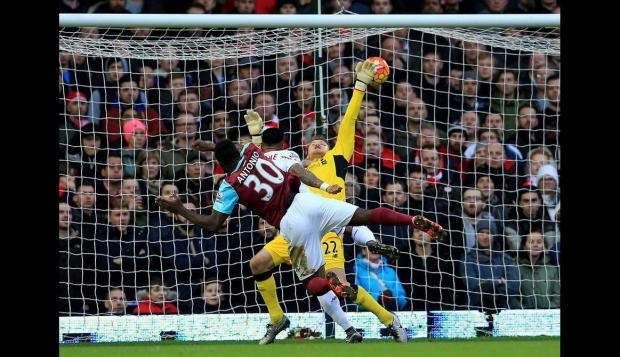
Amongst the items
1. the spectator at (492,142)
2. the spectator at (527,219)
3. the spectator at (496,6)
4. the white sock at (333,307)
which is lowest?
the white sock at (333,307)

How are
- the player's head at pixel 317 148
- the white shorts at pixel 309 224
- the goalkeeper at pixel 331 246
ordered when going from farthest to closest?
the player's head at pixel 317 148
the goalkeeper at pixel 331 246
the white shorts at pixel 309 224

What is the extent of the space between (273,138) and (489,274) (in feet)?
12.1

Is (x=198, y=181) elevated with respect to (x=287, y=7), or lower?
lower

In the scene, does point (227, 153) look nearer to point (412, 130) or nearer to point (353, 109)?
point (353, 109)

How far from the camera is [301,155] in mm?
13438

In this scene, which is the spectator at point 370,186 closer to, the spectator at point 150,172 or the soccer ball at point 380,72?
the soccer ball at point 380,72

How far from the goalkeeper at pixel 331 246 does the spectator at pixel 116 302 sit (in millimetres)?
2063

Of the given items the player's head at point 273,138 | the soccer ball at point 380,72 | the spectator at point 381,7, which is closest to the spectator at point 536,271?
the soccer ball at point 380,72

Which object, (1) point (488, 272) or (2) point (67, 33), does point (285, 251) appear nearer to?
(1) point (488, 272)

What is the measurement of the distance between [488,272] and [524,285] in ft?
1.40

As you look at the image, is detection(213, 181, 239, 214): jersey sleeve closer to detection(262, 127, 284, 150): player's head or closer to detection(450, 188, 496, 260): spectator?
detection(262, 127, 284, 150): player's head

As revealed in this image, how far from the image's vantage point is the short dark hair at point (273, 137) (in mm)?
10836

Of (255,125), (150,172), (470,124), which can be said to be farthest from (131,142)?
→ (470,124)
